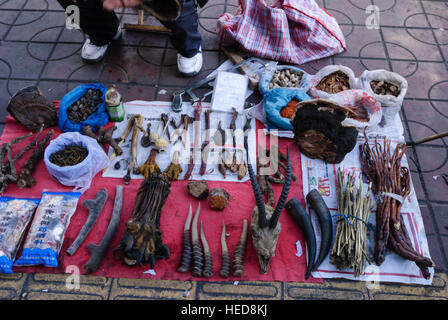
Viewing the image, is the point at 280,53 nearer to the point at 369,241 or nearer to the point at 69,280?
the point at 369,241

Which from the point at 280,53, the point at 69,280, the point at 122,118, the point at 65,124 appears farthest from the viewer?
the point at 280,53

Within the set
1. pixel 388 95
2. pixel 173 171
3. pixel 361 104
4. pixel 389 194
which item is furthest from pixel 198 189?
pixel 388 95

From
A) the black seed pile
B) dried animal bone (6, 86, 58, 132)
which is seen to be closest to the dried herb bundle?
the black seed pile

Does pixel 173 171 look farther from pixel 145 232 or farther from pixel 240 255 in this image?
pixel 240 255

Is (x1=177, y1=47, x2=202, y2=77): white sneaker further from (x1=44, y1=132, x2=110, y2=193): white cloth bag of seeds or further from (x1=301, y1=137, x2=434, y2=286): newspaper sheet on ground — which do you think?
(x1=301, y1=137, x2=434, y2=286): newspaper sheet on ground

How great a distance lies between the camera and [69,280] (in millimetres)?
3082

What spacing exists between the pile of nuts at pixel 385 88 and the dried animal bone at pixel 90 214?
3.34m

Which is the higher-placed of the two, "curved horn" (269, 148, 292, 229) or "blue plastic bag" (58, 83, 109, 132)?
"curved horn" (269, 148, 292, 229)

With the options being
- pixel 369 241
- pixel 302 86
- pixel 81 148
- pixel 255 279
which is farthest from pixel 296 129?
pixel 81 148

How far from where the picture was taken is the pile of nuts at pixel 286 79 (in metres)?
4.30

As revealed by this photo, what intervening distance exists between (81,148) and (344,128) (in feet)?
9.04

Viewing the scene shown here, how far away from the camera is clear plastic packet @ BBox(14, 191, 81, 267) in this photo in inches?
121

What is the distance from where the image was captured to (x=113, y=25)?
466cm

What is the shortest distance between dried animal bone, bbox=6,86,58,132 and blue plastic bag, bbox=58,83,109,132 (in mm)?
155
